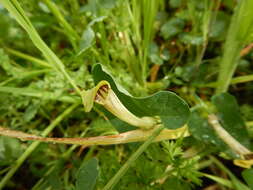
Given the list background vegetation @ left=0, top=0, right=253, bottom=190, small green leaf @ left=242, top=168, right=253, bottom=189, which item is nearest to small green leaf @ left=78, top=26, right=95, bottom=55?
background vegetation @ left=0, top=0, right=253, bottom=190

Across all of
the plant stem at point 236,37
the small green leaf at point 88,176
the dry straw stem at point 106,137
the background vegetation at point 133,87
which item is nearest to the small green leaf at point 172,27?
the background vegetation at point 133,87

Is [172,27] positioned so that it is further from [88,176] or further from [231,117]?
[88,176]

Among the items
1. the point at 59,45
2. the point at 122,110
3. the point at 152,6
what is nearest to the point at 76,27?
the point at 59,45

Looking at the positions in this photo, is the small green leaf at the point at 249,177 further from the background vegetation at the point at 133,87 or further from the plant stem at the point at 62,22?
the plant stem at the point at 62,22

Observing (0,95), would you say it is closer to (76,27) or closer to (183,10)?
(76,27)

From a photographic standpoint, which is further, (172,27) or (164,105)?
(172,27)

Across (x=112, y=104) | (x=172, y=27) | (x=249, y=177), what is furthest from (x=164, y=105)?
(x=172, y=27)
